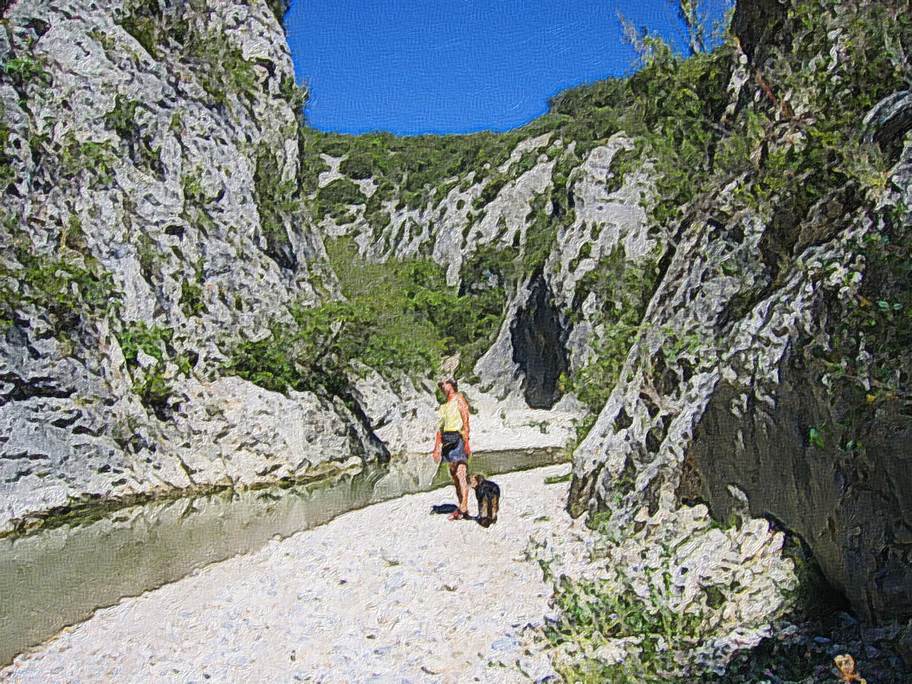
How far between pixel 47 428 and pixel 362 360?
959 centimetres

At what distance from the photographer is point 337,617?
6.80 m

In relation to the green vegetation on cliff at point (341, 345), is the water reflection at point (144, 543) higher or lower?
lower

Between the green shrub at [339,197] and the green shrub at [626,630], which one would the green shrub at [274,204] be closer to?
the green shrub at [626,630]

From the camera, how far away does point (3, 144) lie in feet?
56.1

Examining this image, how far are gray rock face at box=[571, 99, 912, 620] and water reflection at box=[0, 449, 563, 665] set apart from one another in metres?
5.13

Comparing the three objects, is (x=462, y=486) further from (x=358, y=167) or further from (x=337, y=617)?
(x=358, y=167)

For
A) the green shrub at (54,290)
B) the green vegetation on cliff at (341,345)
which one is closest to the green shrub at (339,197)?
the green vegetation on cliff at (341,345)

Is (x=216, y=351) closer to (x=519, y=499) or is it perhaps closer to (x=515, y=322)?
(x=519, y=499)

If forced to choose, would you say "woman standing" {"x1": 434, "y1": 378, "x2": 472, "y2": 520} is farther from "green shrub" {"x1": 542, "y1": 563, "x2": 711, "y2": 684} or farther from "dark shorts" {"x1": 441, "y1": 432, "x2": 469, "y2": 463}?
"green shrub" {"x1": 542, "y1": 563, "x2": 711, "y2": 684}

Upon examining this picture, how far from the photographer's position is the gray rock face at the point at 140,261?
1479cm

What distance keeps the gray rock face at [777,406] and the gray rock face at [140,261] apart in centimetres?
997

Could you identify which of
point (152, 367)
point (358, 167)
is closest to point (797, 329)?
point (152, 367)

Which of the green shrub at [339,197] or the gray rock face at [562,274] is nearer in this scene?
the gray rock face at [562,274]

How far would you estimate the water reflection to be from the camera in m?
8.54
